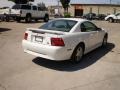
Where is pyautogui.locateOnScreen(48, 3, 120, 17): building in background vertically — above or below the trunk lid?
above

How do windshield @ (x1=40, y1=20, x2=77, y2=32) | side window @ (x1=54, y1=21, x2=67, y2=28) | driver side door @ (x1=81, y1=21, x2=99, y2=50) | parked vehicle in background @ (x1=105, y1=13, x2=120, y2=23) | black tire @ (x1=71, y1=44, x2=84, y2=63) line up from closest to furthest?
black tire @ (x1=71, y1=44, x2=84, y2=63)
windshield @ (x1=40, y1=20, x2=77, y2=32)
side window @ (x1=54, y1=21, x2=67, y2=28)
driver side door @ (x1=81, y1=21, x2=99, y2=50)
parked vehicle in background @ (x1=105, y1=13, x2=120, y2=23)

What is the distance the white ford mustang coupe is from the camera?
618 cm

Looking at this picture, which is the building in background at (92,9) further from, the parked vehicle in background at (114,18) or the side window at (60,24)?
the side window at (60,24)

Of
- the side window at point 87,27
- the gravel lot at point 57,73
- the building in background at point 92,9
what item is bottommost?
the gravel lot at point 57,73

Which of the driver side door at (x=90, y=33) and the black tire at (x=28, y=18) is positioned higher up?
the black tire at (x=28, y=18)

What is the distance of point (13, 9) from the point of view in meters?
21.8

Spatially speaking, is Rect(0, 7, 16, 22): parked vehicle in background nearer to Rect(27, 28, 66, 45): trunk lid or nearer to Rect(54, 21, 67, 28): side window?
Rect(54, 21, 67, 28): side window

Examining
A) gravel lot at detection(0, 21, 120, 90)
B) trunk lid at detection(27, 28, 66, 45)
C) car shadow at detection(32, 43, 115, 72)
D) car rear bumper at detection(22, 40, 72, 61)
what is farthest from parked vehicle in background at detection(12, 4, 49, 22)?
car rear bumper at detection(22, 40, 72, 61)

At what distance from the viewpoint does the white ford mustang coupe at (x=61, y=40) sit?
20.3ft

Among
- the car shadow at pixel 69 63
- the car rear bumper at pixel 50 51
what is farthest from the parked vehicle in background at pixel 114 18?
the car rear bumper at pixel 50 51

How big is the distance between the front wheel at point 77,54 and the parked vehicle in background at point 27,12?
606 inches

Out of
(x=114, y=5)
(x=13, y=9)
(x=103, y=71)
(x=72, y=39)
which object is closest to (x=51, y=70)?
(x=72, y=39)

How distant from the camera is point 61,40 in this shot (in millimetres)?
6141

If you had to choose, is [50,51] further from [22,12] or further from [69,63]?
[22,12]
